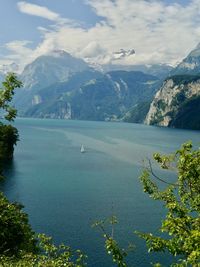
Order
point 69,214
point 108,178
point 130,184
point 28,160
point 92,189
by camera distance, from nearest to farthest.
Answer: point 69,214, point 92,189, point 130,184, point 108,178, point 28,160

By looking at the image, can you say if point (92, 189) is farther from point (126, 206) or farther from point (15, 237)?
point (15, 237)

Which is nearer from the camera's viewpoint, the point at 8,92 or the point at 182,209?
the point at 182,209

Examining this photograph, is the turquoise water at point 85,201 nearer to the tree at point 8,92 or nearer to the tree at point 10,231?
the tree at point 10,231

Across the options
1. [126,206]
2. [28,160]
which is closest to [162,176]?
[126,206]

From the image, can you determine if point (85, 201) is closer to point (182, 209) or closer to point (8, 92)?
point (8, 92)

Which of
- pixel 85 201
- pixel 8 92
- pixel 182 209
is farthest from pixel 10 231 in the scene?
pixel 85 201

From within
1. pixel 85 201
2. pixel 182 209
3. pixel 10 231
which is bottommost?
pixel 85 201

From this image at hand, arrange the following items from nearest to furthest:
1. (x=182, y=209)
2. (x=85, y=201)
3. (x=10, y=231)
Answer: (x=182, y=209) < (x=10, y=231) < (x=85, y=201)

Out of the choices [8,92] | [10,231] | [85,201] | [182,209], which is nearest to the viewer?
[182,209]

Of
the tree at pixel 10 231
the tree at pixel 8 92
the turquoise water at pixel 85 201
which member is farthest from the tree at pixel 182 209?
the turquoise water at pixel 85 201

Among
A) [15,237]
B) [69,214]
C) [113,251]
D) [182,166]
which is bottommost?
[69,214]

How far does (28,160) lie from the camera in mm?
197375

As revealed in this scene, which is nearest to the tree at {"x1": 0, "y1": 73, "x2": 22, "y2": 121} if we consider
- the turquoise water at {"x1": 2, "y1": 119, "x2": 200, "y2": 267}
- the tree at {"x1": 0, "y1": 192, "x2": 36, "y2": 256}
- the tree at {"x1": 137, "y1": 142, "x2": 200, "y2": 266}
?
the tree at {"x1": 137, "y1": 142, "x2": 200, "y2": 266}

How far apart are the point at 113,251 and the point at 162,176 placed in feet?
439
